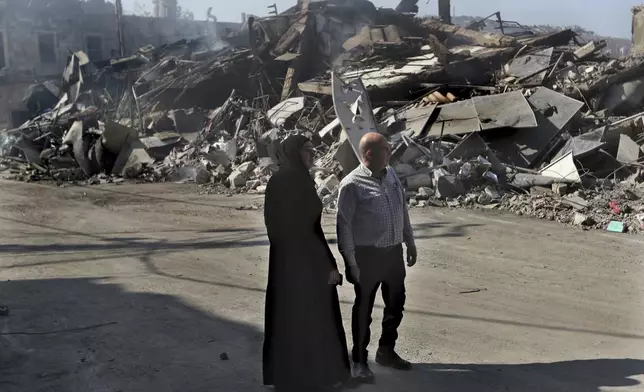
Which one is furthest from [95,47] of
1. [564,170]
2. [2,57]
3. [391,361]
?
[391,361]

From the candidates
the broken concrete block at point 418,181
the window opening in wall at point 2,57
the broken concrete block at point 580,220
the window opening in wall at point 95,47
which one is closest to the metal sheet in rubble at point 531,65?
the broken concrete block at point 418,181

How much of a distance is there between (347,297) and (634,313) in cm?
256

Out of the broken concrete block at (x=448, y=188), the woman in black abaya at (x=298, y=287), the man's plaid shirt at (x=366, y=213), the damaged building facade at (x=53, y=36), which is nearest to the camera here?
the woman in black abaya at (x=298, y=287)

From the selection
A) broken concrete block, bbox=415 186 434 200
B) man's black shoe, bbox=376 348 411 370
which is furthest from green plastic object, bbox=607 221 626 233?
man's black shoe, bbox=376 348 411 370

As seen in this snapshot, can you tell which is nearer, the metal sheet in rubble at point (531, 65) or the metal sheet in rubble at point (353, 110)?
the metal sheet in rubble at point (353, 110)

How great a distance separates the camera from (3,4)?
104 feet

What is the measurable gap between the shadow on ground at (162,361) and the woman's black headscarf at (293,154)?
1484mm

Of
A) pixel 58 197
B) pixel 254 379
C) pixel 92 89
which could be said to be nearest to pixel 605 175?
pixel 254 379

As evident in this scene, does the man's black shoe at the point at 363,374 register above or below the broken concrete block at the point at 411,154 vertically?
below

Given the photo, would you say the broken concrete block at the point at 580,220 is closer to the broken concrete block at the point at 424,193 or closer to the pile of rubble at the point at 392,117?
the pile of rubble at the point at 392,117

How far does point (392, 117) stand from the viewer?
44.4 ft

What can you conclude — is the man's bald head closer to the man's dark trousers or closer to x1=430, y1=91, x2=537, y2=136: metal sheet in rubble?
the man's dark trousers

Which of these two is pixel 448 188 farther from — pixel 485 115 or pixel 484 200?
pixel 485 115

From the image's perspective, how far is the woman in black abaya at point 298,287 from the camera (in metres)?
3.62
